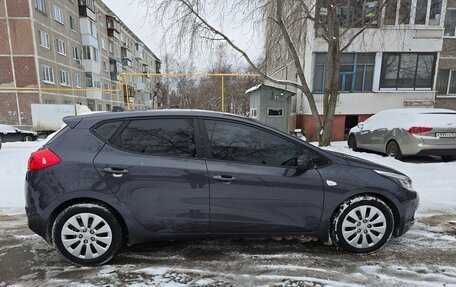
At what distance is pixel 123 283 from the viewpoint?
257 centimetres

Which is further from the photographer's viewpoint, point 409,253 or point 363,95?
point 363,95

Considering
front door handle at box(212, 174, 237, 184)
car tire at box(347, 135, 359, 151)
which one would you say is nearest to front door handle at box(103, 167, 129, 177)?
front door handle at box(212, 174, 237, 184)

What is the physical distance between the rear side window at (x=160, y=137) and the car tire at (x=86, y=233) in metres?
0.70

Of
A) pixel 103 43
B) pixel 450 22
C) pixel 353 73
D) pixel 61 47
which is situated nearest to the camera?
pixel 353 73

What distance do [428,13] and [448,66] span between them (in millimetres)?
3715

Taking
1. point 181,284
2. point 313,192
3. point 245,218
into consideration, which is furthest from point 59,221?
point 313,192

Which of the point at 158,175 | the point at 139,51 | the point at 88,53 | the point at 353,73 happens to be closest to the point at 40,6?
the point at 88,53

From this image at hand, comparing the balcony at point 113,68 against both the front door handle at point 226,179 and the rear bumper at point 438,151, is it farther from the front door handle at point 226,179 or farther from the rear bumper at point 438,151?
the front door handle at point 226,179

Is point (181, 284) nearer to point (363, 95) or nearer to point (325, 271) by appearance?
point (325, 271)

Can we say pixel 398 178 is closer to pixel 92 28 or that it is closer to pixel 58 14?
pixel 58 14

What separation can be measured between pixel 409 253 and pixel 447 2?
728 inches

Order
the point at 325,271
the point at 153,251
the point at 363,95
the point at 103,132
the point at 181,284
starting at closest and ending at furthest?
the point at 181,284, the point at 325,271, the point at 103,132, the point at 153,251, the point at 363,95

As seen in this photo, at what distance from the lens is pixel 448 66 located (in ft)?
54.3

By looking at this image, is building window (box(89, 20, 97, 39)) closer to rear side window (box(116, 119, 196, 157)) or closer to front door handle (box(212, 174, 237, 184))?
rear side window (box(116, 119, 196, 157))
